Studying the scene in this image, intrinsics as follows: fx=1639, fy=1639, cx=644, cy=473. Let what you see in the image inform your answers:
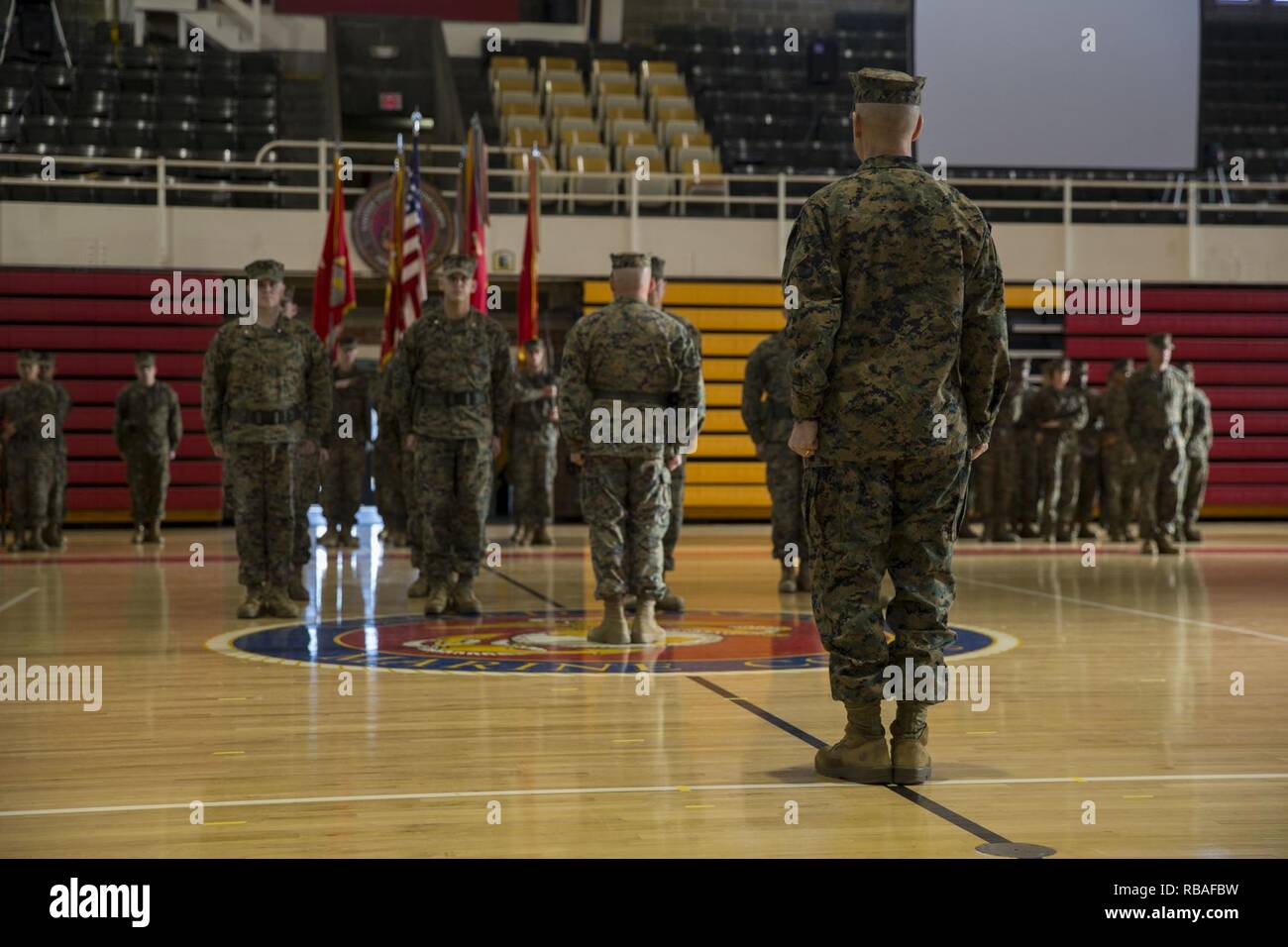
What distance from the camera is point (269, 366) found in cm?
810

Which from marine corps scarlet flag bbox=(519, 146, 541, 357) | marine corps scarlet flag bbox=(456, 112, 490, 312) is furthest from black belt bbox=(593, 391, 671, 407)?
marine corps scarlet flag bbox=(519, 146, 541, 357)

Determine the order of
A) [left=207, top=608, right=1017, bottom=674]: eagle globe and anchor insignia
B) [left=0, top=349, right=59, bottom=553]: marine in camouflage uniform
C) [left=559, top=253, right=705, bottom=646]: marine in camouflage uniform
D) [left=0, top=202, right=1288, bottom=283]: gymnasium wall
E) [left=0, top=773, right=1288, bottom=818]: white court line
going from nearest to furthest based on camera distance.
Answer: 1. [left=0, top=773, right=1288, bottom=818]: white court line
2. [left=207, top=608, right=1017, bottom=674]: eagle globe and anchor insignia
3. [left=559, top=253, right=705, bottom=646]: marine in camouflage uniform
4. [left=0, top=349, right=59, bottom=553]: marine in camouflage uniform
5. [left=0, top=202, right=1288, bottom=283]: gymnasium wall

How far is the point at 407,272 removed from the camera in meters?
14.2

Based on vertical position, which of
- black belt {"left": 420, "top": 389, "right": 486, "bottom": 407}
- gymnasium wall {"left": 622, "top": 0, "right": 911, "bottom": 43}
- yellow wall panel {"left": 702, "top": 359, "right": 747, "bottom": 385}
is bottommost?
black belt {"left": 420, "top": 389, "right": 486, "bottom": 407}

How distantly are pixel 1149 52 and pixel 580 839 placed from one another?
52.8 ft

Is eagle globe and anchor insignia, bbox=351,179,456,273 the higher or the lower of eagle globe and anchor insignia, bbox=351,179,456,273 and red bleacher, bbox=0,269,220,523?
the higher

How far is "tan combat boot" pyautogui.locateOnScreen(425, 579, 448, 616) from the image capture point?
8320 millimetres

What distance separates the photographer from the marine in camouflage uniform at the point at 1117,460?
1567 centimetres

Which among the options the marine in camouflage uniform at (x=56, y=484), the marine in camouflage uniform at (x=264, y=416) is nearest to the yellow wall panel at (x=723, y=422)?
the marine in camouflage uniform at (x=56, y=484)

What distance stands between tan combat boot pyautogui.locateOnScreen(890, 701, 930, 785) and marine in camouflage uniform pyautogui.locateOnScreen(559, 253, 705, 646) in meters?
2.88

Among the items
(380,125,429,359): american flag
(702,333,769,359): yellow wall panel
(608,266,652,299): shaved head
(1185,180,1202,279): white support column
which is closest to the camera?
(608,266,652,299): shaved head

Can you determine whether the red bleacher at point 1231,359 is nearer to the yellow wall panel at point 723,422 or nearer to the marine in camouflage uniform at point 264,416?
the yellow wall panel at point 723,422

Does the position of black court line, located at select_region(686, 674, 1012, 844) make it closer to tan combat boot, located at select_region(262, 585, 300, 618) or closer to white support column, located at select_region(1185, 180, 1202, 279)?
tan combat boot, located at select_region(262, 585, 300, 618)

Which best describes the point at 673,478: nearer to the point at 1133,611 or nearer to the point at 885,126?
the point at 1133,611
